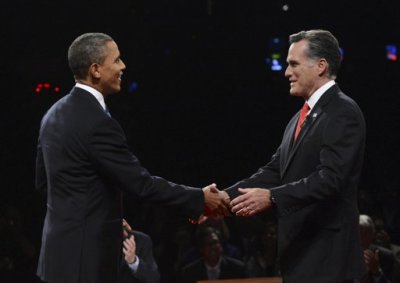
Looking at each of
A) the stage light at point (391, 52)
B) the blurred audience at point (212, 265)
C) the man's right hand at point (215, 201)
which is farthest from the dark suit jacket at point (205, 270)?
the stage light at point (391, 52)

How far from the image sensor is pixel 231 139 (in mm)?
8312

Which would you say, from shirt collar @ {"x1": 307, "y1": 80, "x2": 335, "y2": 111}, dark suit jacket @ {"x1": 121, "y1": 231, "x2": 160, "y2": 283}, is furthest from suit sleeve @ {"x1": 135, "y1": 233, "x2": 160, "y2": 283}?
shirt collar @ {"x1": 307, "y1": 80, "x2": 335, "y2": 111}

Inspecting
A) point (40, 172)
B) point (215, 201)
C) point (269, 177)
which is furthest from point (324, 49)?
point (40, 172)

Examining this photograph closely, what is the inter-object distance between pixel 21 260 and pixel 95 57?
2954 mm

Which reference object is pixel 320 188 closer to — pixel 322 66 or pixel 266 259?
pixel 322 66

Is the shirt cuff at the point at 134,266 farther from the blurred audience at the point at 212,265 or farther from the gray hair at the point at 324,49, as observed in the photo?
the gray hair at the point at 324,49

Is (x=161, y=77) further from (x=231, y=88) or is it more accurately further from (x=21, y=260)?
(x=21, y=260)

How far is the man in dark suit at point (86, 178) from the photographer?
297cm

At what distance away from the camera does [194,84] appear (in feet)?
28.2

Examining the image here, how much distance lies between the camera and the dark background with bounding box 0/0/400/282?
22.9 ft

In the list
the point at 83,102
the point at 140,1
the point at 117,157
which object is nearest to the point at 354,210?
the point at 117,157

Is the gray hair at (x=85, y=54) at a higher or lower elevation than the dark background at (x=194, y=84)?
higher

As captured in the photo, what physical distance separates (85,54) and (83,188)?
52 cm

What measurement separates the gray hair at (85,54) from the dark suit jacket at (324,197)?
0.83 meters
